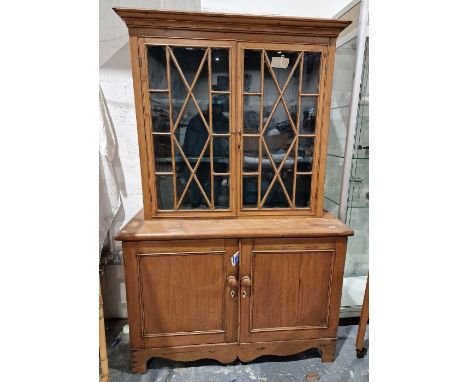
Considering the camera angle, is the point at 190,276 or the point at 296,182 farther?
the point at 296,182

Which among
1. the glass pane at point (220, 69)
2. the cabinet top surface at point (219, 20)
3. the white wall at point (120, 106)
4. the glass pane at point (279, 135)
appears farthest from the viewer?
the white wall at point (120, 106)

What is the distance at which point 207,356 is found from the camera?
1396 millimetres

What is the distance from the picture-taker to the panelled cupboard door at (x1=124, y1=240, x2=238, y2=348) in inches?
50.4

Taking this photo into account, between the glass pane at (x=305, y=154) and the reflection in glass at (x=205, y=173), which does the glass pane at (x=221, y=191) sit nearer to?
the reflection in glass at (x=205, y=173)

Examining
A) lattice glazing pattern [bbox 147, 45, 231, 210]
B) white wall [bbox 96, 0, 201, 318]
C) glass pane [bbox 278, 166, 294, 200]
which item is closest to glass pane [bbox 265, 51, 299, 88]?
lattice glazing pattern [bbox 147, 45, 231, 210]

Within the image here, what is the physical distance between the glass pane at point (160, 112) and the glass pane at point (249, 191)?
47 centimetres

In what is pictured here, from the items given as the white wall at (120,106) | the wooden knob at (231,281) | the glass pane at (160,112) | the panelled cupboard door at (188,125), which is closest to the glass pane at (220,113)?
the panelled cupboard door at (188,125)

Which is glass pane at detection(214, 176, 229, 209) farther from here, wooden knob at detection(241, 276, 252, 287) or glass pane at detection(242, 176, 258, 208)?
wooden knob at detection(241, 276, 252, 287)

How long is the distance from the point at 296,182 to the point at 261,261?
0.44m

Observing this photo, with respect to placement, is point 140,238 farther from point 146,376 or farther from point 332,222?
point 332,222

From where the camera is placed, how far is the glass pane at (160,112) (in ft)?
4.18

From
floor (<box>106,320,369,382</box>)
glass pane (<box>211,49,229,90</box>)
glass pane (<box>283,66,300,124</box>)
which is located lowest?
floor (<box>106,320,369,382</box>)
